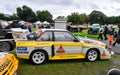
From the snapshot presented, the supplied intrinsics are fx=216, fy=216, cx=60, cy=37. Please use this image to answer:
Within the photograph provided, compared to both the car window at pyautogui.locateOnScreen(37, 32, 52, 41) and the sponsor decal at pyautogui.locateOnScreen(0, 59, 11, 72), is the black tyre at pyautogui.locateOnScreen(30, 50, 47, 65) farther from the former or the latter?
the sponsor decal at pyautogui.locateOnScreen(0, 59, 11, 72)

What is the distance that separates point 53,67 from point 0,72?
434 cm

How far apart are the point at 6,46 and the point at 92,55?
5062 millimetres

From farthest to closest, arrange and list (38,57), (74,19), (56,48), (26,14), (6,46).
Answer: (74,19)
(26,14)
(6,46)
(56,48)
(38,57)

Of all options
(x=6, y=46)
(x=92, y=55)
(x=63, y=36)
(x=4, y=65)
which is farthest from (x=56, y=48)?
(x=4, y=65)

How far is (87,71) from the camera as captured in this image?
8539 millimetres

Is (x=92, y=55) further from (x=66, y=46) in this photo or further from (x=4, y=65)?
(x=4, y=65)

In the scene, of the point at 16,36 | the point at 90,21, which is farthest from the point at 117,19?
the point at 16,36

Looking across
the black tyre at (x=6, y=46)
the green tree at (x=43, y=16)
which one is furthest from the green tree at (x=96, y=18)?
the black tyre at (x=6, y=46)

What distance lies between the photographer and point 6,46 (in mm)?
12227

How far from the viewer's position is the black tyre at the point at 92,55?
9898 millimetres

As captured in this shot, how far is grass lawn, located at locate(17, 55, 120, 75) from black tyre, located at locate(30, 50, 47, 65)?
0.21m

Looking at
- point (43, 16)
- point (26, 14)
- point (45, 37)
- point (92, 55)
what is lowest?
point (92, 55)

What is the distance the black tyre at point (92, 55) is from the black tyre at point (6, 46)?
4588mm

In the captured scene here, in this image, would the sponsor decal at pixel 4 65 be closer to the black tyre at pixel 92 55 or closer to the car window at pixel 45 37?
the car window at pixel 45 37
